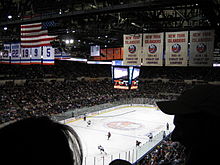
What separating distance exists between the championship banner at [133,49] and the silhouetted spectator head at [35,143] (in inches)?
481

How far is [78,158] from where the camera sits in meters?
1.13

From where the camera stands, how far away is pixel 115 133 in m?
22.2

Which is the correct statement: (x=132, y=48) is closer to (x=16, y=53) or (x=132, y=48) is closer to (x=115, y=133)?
(x=115, y=133)

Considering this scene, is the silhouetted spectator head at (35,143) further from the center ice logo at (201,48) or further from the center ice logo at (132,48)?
the center ice logo at (132,48)

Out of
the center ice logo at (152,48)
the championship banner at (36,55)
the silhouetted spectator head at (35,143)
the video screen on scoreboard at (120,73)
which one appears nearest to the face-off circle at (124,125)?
the video screen on scoreboard at (120,73)

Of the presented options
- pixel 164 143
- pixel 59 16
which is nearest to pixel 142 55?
pixel 59 16

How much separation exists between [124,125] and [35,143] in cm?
2567

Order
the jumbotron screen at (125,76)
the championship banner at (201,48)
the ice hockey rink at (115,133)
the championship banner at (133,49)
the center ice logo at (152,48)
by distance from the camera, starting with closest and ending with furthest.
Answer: the championship banner at (201,48)
the center ice logo at (152,48)
the championship banner at (133,49)
the ice hockey rink at (115,133)
the jumbotron screen at (125,76)

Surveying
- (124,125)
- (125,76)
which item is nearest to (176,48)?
(125,76)

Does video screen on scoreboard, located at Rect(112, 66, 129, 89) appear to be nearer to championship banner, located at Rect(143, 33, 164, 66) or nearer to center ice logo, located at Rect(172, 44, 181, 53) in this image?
championship banner, located at Rect(143, 33, 164, 66)

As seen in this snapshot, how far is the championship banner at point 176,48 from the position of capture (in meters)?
11.6

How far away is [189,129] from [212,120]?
139 millimetres

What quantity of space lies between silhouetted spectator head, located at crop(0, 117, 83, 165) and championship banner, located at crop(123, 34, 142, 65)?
12.2 m

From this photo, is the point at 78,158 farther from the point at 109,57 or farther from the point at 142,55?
the point at 109,57
